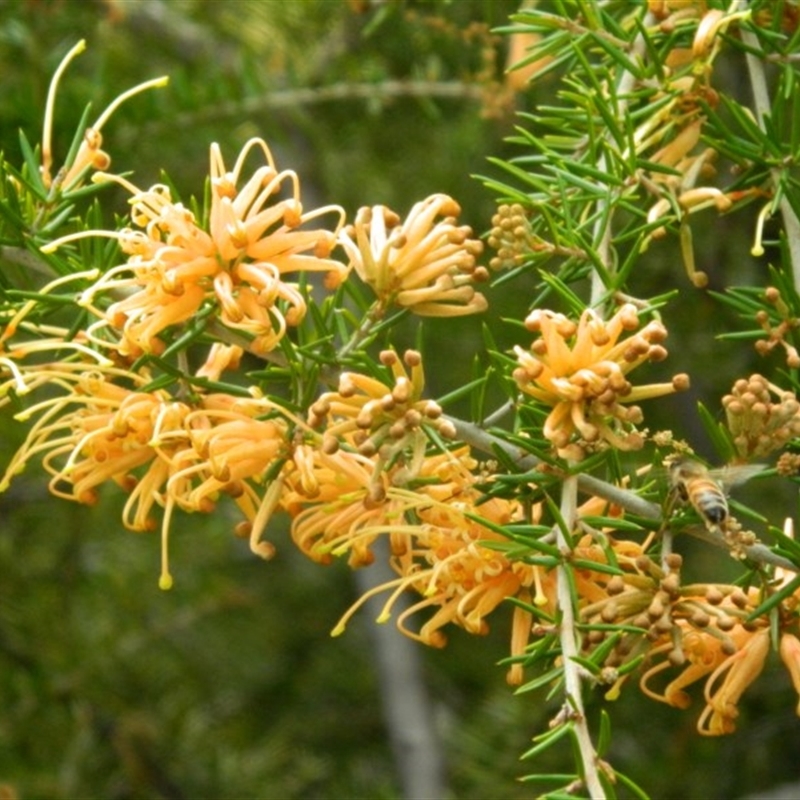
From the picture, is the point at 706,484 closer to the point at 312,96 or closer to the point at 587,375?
the point at 587,375

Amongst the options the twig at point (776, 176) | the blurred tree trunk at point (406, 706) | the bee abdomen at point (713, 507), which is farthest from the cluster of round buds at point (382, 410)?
the blurred tree trunk at point (406, 706)

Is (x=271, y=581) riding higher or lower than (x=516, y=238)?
lower

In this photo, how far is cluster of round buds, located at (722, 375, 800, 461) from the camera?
735 millimetres

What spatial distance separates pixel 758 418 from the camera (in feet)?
2.44

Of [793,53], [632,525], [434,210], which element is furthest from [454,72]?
[632,525]

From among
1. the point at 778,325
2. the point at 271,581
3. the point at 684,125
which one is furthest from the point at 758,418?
the point at 271,581

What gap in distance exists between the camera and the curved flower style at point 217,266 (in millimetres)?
749

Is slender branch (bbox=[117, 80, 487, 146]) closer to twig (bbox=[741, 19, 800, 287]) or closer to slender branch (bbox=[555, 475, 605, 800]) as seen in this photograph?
twig (bbox=[741, 19, 800, 287])

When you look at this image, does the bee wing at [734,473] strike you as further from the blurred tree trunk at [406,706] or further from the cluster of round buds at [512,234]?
the blurred tree trunk at [406,706]

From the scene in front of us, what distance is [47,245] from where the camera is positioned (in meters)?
0.79

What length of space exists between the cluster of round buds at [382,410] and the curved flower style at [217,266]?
4 centimetres

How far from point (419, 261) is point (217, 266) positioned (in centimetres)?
11

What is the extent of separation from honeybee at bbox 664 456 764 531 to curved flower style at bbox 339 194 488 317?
0.14 m

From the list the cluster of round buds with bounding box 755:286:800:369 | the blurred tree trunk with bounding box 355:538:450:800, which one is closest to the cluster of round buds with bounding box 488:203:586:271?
the cluster of round buds with bounding box 755:286:800:369
